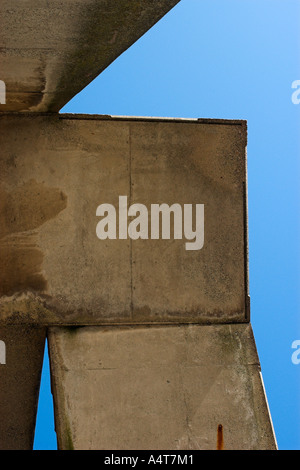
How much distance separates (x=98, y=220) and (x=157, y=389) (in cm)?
152

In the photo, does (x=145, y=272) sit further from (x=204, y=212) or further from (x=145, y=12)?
(x=145, y=12)

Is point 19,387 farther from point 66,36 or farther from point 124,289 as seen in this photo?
point 66,36

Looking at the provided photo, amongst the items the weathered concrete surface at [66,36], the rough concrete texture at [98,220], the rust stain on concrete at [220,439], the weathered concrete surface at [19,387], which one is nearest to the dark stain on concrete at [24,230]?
the rough concrete texture at [98,220]

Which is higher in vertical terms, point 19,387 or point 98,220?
point 98,220

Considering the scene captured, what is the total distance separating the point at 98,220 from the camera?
4730 mm

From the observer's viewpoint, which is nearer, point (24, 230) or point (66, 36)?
point (66, 36)

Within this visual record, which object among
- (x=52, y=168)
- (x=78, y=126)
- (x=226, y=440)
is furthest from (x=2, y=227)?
(x=226, y=440)

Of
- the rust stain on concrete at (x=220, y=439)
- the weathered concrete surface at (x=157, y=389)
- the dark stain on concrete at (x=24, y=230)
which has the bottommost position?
the rust stain on concrete at (x=220, y=439)

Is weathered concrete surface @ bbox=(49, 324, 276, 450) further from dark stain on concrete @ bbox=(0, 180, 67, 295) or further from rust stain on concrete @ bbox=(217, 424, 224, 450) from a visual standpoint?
dark stain on concrete @ bbox=(0, 180, 67, 295)

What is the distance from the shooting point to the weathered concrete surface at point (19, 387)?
4703mm

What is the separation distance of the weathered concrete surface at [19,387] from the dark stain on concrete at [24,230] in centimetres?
45

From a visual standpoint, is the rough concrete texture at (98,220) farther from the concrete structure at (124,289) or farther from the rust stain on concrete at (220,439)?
the rust stain on concrete at (220,439)

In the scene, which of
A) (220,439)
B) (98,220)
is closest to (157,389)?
(220,439)
